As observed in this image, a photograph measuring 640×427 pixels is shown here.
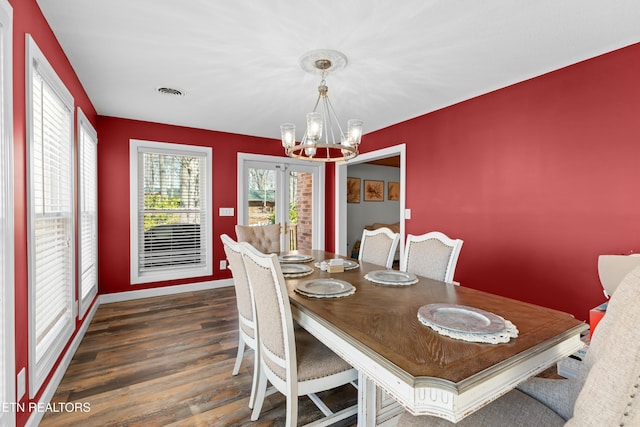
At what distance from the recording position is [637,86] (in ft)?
6.80

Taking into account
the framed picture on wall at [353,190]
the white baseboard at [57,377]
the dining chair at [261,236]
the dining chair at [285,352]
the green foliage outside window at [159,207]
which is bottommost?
the white baseboard at [57,377]

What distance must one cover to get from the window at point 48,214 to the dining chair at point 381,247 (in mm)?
2306

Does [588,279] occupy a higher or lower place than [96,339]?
higher

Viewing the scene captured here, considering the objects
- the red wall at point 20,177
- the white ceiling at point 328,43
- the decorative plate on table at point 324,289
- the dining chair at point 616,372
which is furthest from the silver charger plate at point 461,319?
the red wall at point 20,177

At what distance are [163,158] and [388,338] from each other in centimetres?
407

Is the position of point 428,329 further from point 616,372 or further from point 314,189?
point 314,189

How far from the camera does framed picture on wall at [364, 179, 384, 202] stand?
663 cm

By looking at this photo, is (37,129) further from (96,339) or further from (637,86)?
(637,86)

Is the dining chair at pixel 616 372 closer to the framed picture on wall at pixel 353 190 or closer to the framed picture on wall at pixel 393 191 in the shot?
the framed picture on wall at pixel 353 190

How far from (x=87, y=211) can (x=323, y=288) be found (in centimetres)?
291

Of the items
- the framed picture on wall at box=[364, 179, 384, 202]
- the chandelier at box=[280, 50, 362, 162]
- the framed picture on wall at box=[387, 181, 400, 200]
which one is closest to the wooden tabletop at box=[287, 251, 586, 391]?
the chandelier at box=[280, 50, 362, 162]

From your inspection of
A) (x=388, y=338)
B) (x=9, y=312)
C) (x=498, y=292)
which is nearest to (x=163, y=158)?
(x=9, y=312)

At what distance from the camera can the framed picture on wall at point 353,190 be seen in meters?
6.43

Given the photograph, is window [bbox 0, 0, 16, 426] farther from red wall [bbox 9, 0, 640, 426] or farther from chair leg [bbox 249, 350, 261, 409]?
chair leg [bbox 249, 350, 261, 409]
